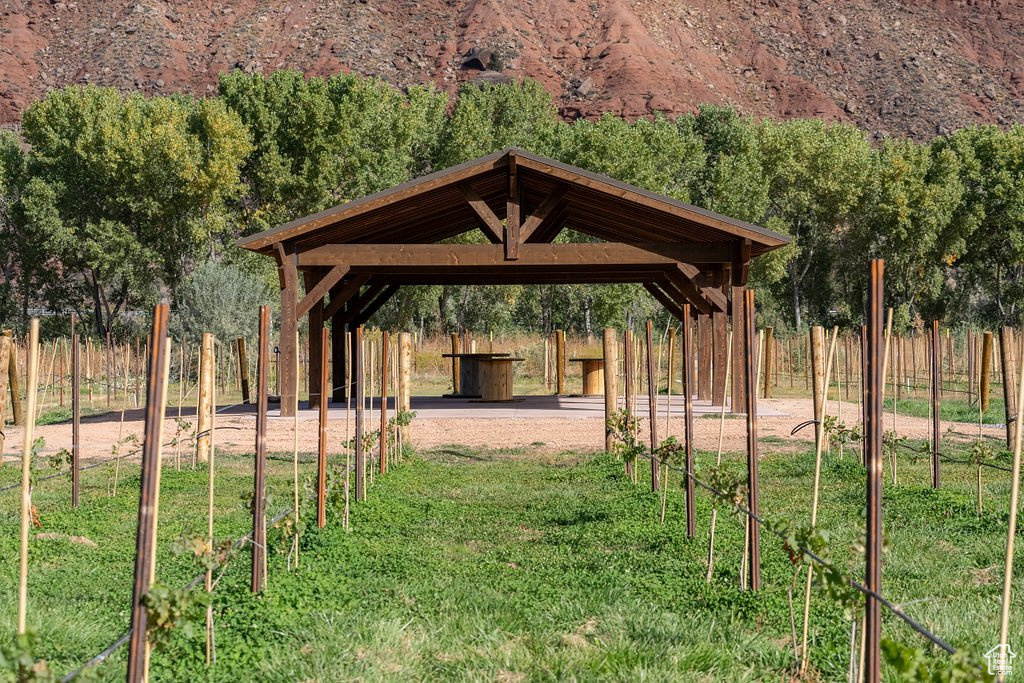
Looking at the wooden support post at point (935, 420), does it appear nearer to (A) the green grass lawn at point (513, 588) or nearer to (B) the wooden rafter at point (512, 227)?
(A) the green grass lawn at point (513, 588)

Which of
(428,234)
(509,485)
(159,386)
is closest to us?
(159,386)

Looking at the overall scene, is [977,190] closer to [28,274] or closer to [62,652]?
[28,274]

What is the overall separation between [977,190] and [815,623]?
1769 inches

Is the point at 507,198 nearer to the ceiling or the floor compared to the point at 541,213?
nearer to the ceiling

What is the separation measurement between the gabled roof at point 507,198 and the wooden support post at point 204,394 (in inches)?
174

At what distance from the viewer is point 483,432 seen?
1584 centimetres

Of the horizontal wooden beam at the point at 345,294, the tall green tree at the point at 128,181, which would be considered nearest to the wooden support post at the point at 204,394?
the horizontal wooden beam at the point at 345,294

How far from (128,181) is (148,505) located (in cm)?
3575

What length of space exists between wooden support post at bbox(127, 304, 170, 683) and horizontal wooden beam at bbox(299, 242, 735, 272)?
12168 millimetres

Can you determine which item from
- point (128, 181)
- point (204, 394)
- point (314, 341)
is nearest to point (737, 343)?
point (314, 341)

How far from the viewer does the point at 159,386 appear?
13.5 feet

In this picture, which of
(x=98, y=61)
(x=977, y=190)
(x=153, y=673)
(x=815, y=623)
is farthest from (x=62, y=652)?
(x=98, y=61)

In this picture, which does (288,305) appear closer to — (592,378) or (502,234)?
(502,234)

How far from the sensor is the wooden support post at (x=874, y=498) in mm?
3881
